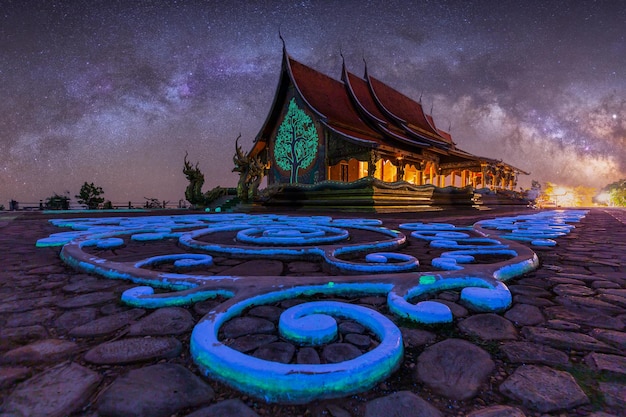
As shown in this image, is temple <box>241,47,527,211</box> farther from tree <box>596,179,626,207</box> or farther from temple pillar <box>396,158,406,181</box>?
tree <box>596,179,626,207</box>

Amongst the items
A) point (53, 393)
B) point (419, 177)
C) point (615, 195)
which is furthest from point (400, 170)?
point (615, 195)

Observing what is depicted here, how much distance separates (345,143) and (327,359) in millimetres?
12432

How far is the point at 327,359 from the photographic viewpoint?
0.94 m

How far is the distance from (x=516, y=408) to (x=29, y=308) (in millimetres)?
1984

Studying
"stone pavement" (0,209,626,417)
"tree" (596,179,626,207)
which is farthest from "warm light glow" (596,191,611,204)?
"stone pavement" (0,209,626,417)

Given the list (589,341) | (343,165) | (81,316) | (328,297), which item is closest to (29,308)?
(81,316)

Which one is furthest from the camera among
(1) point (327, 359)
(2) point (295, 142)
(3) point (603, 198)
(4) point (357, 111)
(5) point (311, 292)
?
(3) point (603, 198)

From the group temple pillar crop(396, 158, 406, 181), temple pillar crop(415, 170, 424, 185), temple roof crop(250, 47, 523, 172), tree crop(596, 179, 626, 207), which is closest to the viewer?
temple roof crop(250, 47, 523, 172)

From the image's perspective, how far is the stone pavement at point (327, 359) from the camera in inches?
29.7

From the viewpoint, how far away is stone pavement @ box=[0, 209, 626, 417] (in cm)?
76

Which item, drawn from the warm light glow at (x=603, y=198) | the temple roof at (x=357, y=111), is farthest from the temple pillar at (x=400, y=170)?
the warm light glow at (x=603, y=198)

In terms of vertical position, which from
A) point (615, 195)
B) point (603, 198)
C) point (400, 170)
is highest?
point (400, 170)

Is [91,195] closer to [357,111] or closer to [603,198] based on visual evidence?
[357,111]

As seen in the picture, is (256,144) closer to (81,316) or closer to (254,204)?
(254,204)
